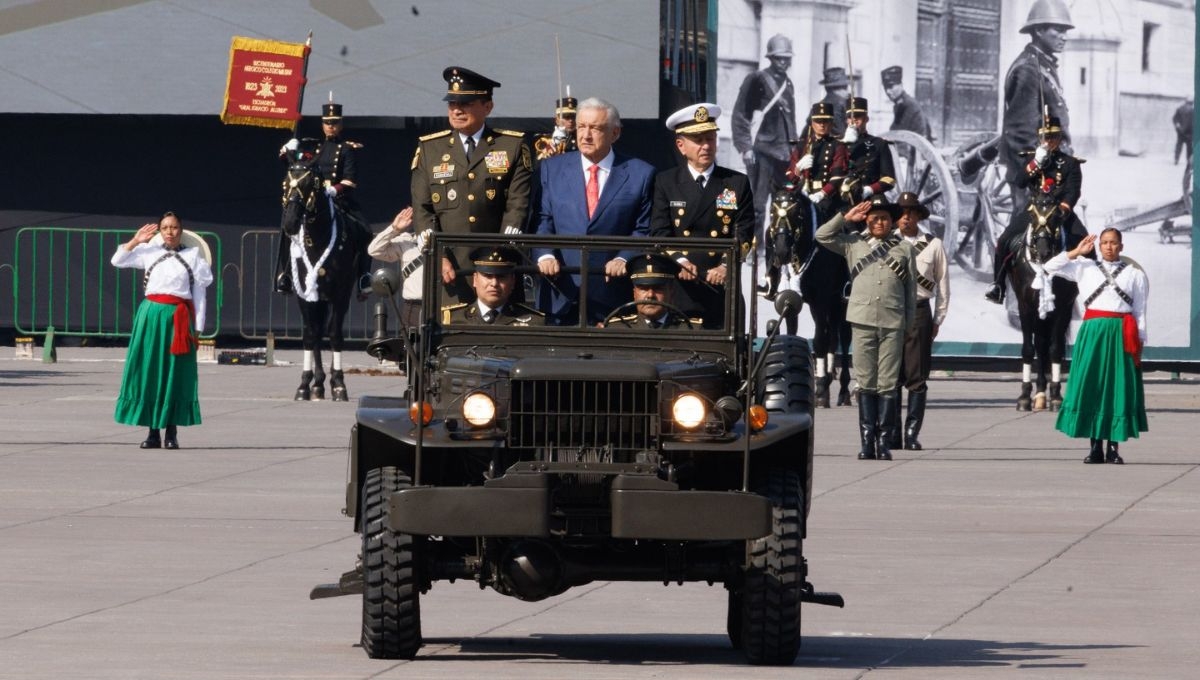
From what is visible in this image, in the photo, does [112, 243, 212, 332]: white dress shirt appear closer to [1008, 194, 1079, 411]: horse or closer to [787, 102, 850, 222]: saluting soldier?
[787, 102, 850, 222]: saluting soldier

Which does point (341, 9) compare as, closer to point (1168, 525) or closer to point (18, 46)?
point (18, 46)

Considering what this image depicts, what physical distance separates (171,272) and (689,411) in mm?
10673

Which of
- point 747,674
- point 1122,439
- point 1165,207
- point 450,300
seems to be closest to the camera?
point 747,674

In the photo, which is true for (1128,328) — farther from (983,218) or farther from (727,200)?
(983,218)

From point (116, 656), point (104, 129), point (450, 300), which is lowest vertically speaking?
point (116, 656)

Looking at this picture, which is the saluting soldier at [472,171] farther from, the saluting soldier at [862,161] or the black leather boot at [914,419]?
the saluting soldier at [862,161]

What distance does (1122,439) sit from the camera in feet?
63.8

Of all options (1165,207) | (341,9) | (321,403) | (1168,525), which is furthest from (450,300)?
(341,9)

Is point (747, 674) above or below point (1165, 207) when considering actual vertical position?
below

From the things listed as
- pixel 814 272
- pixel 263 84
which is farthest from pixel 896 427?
pixel 263 84

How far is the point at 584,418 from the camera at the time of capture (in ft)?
32.4

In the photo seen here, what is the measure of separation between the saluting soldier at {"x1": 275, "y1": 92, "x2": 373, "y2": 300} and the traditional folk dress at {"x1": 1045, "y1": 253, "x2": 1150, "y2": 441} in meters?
8.89

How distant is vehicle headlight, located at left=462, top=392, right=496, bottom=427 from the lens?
9.81 metres

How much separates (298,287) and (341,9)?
797 cm
